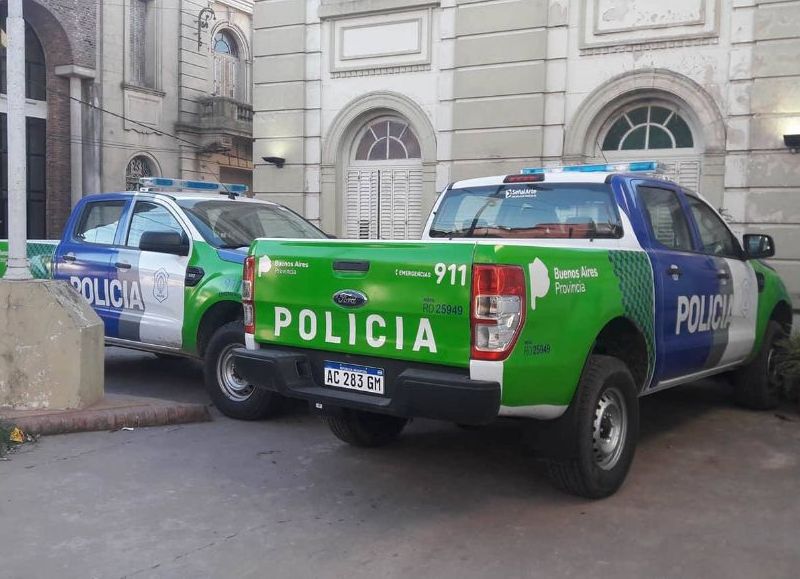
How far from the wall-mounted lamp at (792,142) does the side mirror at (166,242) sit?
7.68 meters

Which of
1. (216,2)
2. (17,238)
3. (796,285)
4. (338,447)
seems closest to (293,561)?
(338,447)

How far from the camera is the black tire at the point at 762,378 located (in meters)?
7.04

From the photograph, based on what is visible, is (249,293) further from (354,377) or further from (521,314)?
(521,314)

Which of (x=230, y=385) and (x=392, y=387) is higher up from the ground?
(x=392, y=387)

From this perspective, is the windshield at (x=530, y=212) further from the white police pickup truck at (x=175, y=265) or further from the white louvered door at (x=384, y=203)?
the white louvered door at (x=384, y=203)

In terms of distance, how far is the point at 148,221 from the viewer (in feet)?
25.6

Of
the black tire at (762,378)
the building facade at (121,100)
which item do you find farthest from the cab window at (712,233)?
the building facade at (121,100)

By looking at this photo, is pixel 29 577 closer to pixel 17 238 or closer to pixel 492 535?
pixel 492 535

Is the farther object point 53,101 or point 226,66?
point 226,66

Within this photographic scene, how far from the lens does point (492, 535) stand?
4.33 meters

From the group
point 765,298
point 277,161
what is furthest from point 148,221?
point 277,161

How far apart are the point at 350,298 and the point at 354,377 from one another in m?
0.44

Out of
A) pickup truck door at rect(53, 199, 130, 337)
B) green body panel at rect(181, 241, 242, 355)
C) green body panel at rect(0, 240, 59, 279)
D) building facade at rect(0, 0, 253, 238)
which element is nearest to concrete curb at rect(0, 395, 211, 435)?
green body panel at rect(181, 241, 242, 355)

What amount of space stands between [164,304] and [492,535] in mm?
4157
